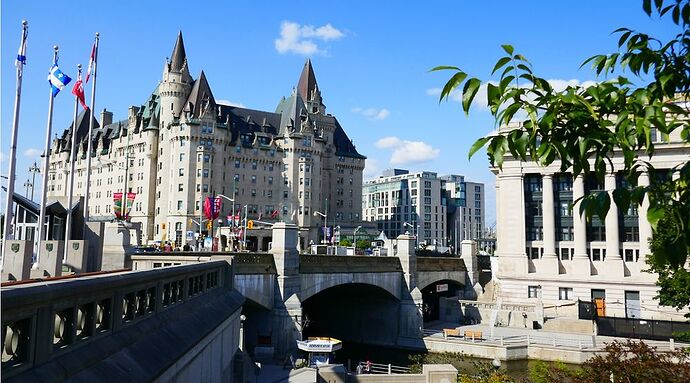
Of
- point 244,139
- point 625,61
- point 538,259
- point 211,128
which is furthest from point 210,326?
point 244,139

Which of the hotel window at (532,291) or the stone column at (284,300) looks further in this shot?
the hotel window at (532,291)

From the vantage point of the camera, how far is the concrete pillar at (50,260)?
1923 cm

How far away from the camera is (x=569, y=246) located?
61.3m

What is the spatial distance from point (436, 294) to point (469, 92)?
5940 cm

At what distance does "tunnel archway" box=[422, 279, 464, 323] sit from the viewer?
191 feet

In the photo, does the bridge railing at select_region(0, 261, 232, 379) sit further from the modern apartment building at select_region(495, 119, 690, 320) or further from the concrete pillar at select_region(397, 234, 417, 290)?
the modern apartment building at select_region(495, 119, 690, 320)

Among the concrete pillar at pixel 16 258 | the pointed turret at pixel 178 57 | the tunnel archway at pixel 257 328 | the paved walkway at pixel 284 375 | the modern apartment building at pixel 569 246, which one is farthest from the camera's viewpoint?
the pointed turret at pixel 178 57

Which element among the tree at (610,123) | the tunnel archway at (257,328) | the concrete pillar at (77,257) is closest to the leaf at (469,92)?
the tree at (610,123)

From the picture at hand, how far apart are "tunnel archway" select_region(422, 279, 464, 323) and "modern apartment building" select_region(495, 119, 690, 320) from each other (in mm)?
5123

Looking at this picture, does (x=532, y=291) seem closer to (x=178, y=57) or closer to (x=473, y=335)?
(x=473, y=335)

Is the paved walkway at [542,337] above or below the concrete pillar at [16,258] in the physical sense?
below

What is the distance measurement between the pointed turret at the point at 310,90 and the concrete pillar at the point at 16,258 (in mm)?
119904

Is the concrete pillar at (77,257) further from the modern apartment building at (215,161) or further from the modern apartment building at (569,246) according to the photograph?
the modern apartment building at (215,161)

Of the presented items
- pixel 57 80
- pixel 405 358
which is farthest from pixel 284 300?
pixel 57 80
